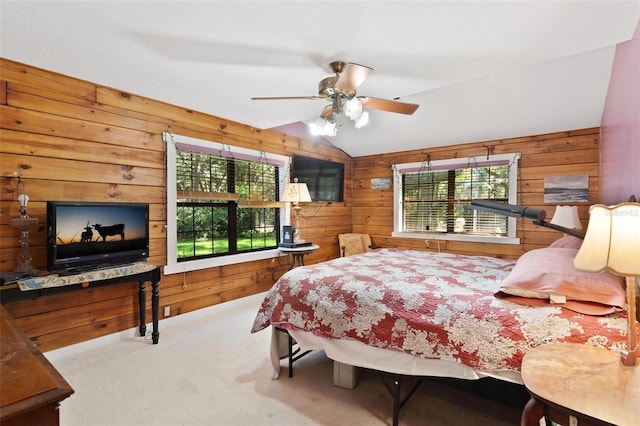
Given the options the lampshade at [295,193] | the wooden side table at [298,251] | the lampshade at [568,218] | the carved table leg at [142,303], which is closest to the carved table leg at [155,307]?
the carved table leg at [142,303]

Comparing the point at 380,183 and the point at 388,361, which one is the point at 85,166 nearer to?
the point at 388,361

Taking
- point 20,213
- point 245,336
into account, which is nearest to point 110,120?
point 20,213

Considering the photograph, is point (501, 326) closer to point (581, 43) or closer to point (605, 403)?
point (605, 403)

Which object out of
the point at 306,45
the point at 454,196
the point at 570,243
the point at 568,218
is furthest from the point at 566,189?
the point at 306,45

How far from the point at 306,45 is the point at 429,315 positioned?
1858 mm

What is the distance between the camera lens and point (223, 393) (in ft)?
7.16

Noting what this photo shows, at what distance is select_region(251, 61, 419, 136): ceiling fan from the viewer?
83.6 inches

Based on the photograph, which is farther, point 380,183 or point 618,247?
point 380,183

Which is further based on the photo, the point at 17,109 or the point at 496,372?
the point at 17,109

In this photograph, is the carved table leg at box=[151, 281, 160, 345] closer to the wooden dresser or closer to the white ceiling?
the white ceiling

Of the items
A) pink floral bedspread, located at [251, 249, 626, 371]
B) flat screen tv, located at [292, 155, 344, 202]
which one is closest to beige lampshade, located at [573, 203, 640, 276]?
pink floral bedspread, located at [251, 249, 626, 371]

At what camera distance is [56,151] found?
2.63 metres

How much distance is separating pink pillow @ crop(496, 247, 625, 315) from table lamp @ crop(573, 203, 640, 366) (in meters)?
0.41

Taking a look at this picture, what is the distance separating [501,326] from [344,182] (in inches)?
171
